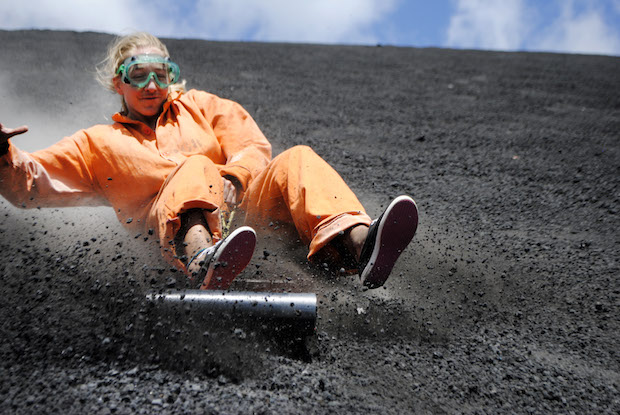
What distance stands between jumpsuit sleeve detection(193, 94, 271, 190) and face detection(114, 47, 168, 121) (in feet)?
1.05

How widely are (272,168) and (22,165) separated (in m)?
1.33

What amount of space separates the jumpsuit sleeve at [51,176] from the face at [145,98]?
0.38m

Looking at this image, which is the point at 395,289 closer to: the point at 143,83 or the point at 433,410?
the point at 433,410

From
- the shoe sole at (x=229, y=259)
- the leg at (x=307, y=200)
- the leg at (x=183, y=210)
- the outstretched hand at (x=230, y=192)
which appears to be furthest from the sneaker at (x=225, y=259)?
the outstretched hand at (x=230, y=192)

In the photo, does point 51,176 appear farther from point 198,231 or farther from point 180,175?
point 198,231

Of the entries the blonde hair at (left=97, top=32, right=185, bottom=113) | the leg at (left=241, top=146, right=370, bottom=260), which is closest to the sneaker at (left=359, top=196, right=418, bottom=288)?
the leg at (left=241, top=146, right=370, bottom=260)

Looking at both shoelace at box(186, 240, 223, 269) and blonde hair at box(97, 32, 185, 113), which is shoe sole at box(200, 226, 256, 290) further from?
blonde hair at box(97, 32, 185, 113)

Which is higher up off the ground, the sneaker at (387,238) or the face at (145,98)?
the face at (145,98)

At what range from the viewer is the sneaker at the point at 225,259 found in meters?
1.93

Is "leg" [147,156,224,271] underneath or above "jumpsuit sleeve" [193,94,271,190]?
underneath

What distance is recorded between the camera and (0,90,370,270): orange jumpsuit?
2.24 meters

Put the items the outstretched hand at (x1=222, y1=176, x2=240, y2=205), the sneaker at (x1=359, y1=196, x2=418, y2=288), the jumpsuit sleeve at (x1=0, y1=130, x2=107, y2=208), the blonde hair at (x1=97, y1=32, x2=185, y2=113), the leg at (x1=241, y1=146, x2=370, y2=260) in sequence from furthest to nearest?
the blonde hair at (x1=97, y1=32, x2=185, y2=113), the outstretched hand at (x1=222, y1=176, x2=240, y2=205), the jumpsuit sleeve at (x1=0, y1=130, x2=107, y2=208), the leg at (x1=241, y1=146, x2=370, y2=260), the sneaker at (x1=359, y1=196, x2=418, y2=288)

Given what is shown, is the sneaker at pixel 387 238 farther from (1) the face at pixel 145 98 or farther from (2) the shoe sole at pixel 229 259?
(1) the face at pixel 145 98

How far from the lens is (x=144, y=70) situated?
9.81 feet
